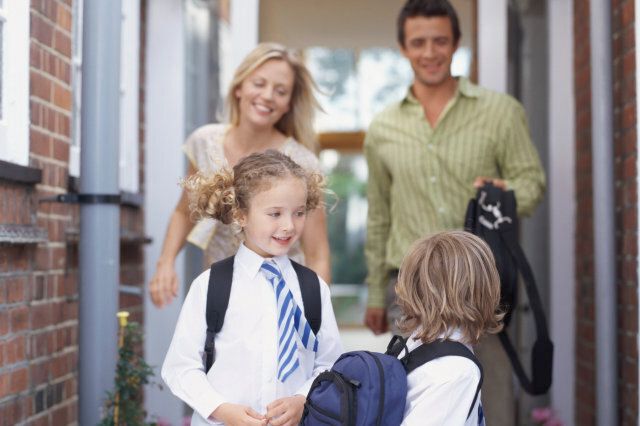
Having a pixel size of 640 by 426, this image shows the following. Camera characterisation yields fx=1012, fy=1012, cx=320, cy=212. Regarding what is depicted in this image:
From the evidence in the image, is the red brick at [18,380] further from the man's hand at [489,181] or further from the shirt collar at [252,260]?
the man's hand at [489,181]

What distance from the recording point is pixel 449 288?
223cm

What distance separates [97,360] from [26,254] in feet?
1.25

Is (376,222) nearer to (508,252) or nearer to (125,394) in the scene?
(508,252)

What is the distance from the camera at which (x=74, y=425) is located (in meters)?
3.53

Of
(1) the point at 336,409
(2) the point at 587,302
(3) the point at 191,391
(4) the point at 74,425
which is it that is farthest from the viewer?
(2) the point at 587,302

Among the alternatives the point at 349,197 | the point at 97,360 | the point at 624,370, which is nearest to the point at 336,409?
the point at 97,360

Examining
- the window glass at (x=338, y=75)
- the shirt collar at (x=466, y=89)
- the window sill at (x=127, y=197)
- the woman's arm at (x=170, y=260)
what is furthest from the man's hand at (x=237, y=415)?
the window glass at (x=338, y=75)

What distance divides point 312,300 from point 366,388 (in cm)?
42

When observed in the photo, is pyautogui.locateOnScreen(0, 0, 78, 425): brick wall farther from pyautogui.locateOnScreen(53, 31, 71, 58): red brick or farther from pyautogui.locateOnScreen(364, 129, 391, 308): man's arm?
pyautogui.locateOnScreen(364, 129, 391, 308): man's arm

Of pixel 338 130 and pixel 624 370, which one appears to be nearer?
pixel 624 370

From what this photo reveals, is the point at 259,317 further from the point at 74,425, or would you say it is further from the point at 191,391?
the point at 74,425

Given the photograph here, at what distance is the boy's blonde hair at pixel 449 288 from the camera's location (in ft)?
7.33

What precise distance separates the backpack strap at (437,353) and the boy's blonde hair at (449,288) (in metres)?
0.02

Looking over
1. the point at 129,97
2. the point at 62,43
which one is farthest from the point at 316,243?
the point at 129,97
